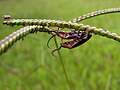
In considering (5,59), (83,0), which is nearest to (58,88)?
(5,59)

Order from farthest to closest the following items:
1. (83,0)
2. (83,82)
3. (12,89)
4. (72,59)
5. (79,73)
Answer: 1. (83,0)
2. (72,59)
3. (79,73)
4. (83,82)
5. (12,89)

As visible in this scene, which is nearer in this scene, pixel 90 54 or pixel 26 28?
pixel 26 28

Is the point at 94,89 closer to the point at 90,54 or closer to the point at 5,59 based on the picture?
the point at 90,54

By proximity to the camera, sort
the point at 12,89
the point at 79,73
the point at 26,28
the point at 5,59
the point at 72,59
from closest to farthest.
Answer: the point at 26,28 → the point at 12,89 → the point at 79,73 → the point at 72,59 → the point at 5,59

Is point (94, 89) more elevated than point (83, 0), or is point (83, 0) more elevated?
point (83, 0)

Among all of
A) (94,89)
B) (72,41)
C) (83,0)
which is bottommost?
(94,89)

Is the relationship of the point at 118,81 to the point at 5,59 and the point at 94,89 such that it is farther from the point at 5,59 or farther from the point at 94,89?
the point at 5,59

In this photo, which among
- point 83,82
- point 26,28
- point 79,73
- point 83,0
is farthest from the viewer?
point 83,0

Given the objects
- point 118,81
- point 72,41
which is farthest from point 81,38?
point 118,81

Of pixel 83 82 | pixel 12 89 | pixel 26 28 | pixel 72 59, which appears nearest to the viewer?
pixel 26 28
